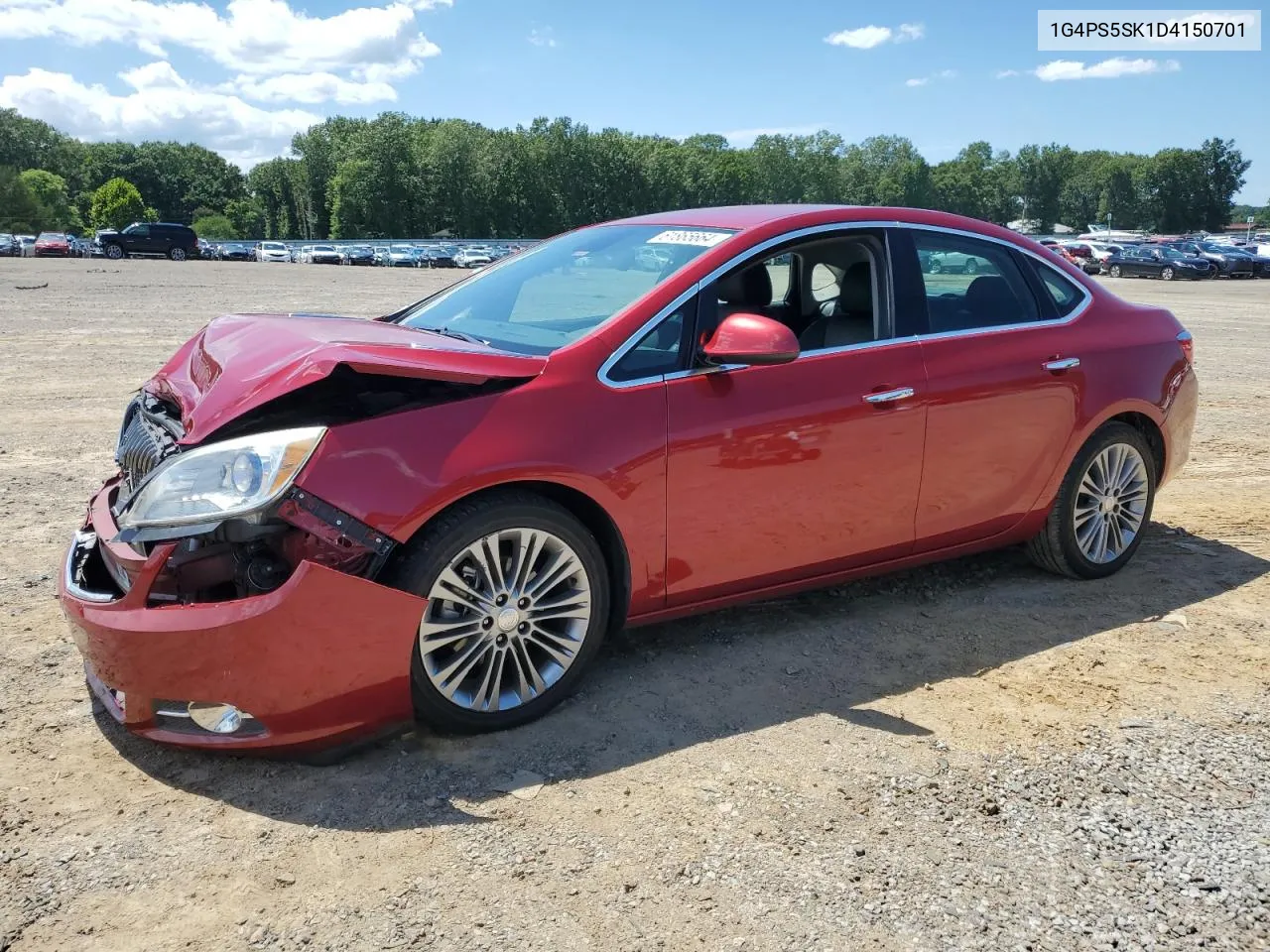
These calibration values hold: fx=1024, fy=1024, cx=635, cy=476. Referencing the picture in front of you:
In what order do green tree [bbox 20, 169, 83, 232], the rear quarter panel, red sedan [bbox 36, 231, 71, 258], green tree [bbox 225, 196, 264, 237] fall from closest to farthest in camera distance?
the rear quarter panel
red sedan [bbox 36, 231, 71, 258]
green tree [bbox 20, 169, 83, 232]
green tree [bbox 225, 196, 264, 237]

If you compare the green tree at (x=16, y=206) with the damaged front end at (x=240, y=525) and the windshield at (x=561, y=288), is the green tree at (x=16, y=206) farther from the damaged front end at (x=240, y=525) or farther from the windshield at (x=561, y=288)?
the damaged front end at (x=240, y=525)

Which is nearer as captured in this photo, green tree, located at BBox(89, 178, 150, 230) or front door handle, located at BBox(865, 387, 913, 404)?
front door handle, located at BBox(865, 387, 913, 404)

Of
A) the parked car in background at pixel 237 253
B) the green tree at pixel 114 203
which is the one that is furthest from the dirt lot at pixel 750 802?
the green tree at pixel 114 203

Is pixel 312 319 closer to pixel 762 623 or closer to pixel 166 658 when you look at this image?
pixel 166 658

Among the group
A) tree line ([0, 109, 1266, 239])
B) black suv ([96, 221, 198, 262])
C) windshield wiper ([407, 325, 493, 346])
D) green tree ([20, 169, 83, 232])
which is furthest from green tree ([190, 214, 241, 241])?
windshield wiper ([407, 325, 493, 346])

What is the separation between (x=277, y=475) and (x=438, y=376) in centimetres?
56

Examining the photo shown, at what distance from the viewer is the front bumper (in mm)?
2898

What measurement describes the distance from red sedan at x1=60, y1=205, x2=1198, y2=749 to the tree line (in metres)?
103

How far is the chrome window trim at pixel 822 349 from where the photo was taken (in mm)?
3564

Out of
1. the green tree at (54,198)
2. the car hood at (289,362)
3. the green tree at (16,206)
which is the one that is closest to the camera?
the car hood at (289,362)

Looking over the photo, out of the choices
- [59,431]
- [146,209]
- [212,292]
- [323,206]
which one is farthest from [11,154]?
[59,431]

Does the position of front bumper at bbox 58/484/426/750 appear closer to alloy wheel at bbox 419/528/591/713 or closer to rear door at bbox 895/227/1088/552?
alloy wheel at bbox 419/528/591/713

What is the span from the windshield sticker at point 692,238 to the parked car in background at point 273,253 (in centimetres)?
6530

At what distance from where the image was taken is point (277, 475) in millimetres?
2939
